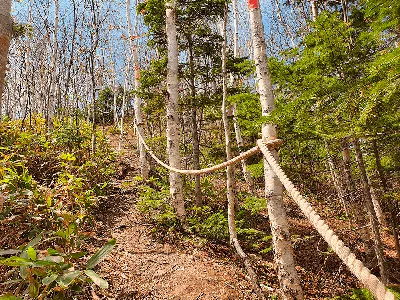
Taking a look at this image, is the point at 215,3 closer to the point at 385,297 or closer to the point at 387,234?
the point at 385,297

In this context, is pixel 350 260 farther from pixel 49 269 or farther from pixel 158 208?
pixel 158 208

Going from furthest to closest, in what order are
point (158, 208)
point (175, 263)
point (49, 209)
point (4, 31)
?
point (158, 208), point (175, 263), point (49, 209), point (4, 31)

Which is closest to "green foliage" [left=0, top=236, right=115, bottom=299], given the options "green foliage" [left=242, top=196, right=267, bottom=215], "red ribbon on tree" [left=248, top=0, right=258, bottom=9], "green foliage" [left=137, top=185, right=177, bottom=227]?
"red ribbon on tree" [left=248, top=0, right=258, bottom=9]

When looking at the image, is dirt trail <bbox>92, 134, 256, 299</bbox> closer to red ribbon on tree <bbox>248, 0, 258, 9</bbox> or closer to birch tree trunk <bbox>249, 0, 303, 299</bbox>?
birch tree trunk <bbox>249, 0, 303, 299</bbox>

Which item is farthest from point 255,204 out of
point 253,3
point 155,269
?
point 253,3

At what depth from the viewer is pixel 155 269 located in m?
4.93

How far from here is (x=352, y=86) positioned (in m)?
2.77

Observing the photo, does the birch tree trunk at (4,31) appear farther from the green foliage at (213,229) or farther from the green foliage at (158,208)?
the green foliage at (213,229)

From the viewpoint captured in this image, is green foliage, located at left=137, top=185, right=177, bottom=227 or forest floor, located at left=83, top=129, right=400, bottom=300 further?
green foliage, located at left=137, top=185, right=177, bottom=227

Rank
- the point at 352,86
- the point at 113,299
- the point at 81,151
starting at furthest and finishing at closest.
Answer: the point at 81,151, the point at 113,299, the point at 352,86

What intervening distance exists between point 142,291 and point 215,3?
24.4ft

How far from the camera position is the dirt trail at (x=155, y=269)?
4.23 meters

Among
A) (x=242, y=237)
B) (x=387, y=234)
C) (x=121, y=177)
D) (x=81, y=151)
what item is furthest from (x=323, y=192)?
(x=81, y=151)

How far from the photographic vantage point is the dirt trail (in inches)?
166
